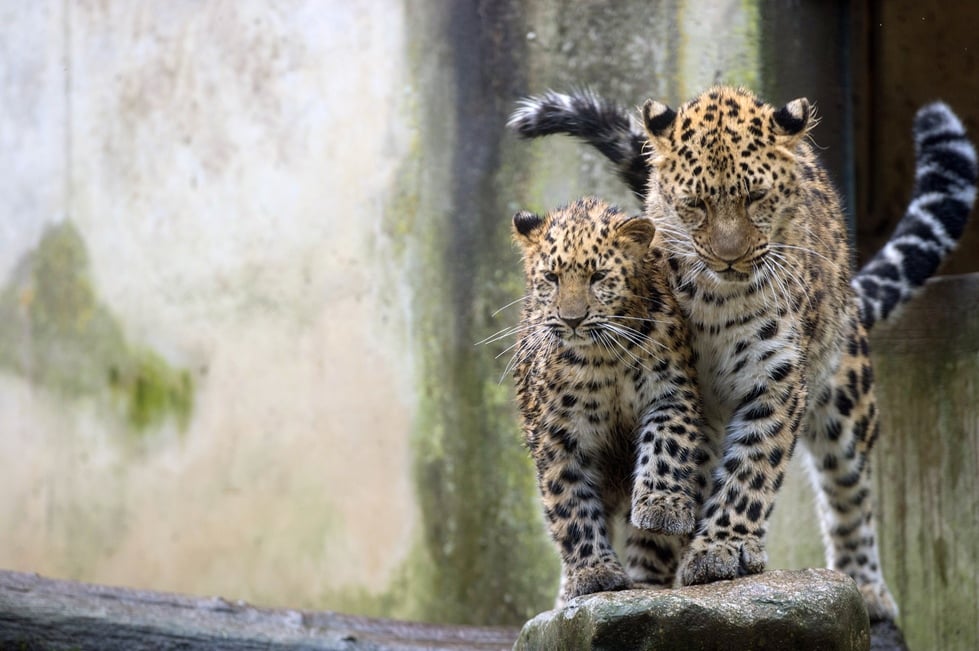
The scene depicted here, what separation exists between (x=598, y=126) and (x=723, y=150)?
1.36 m

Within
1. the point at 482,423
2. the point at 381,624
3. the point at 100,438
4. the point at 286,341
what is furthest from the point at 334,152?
the point at 381,624

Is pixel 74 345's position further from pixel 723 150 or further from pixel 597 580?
pixel 723 150

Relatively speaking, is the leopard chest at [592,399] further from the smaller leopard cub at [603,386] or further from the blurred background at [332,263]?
the blurred background at [332,263]

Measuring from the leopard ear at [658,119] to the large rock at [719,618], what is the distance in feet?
6.09

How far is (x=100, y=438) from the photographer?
10.8 meters

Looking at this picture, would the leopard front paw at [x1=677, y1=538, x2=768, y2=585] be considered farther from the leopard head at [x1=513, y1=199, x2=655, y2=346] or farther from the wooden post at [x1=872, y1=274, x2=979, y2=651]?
the wooden post at [x1=872, y1=274, x2=979, y2=651]

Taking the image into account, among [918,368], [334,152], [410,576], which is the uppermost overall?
[334,152]

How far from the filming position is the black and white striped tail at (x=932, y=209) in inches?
315

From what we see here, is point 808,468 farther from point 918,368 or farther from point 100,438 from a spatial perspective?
point 100,438

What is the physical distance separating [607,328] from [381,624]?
2.65 m

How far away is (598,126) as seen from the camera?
682 cm

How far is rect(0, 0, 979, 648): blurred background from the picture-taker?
905 centimetres

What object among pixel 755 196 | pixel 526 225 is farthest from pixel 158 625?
pixel 755 196

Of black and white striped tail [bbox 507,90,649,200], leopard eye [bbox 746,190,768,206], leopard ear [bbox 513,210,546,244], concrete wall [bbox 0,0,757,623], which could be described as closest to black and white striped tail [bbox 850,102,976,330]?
concrete wall [bbox 0,0,757,623]
